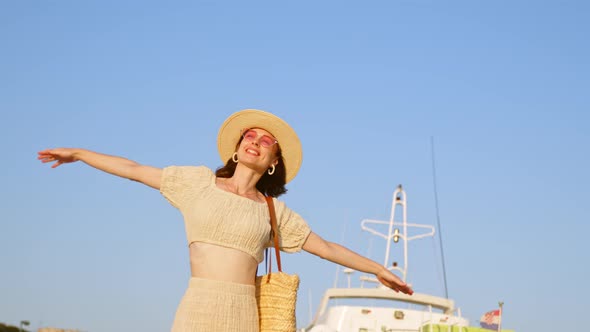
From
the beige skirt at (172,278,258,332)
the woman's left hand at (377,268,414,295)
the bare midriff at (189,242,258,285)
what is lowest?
the beige skirt at (172,278,258,332)

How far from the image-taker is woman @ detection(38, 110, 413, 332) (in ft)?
15.4

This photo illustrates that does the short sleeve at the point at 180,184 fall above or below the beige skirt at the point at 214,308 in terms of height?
above

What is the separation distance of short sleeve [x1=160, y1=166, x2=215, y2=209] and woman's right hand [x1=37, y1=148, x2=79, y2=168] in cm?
46

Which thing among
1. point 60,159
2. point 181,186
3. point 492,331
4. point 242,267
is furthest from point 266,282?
point 492,331

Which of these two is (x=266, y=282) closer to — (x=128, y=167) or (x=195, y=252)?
(x=195, y=252)

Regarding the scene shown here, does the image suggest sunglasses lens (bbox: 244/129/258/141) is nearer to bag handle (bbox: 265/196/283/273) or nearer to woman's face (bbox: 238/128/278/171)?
woman's face (bbox: 238/128/278/171)

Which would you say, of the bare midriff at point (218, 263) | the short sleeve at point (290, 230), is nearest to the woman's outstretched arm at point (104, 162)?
the bare midriff at point (218, 263)

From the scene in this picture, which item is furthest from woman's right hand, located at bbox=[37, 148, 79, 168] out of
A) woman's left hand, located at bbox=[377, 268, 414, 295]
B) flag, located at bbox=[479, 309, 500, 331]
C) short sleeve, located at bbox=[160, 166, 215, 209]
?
flag, located at bbox=[479, 309, 500, 331]

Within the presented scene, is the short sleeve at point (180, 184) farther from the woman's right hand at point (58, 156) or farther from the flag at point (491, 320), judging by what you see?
the flag at point (491, 320)

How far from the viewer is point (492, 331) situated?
44.9 feet

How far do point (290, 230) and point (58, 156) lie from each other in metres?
1.27

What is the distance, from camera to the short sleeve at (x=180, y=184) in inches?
194

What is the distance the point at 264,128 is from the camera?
533 centimetres

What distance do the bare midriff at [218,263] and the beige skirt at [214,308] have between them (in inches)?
1.5
